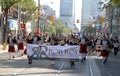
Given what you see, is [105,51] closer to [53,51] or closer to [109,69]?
[53,51]

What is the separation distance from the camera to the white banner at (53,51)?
24.0 metres

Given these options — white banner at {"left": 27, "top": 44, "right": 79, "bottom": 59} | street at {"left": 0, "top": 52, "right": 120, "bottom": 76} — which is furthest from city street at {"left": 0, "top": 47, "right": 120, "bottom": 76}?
white banner at {"left": 27, "top": 44, "right": 79, "bottom": 59}

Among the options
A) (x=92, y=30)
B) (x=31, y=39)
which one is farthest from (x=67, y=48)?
(x=92, y=30)

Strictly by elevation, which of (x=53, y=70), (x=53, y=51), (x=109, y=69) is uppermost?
(x=53, y=51)

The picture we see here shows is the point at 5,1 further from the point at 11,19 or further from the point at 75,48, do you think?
the point at 11,19

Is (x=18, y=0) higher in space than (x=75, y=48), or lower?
higher

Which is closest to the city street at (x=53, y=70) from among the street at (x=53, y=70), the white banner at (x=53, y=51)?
the street at (x=53, y=70)

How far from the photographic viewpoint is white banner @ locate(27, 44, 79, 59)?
78.7 ft

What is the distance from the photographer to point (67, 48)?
79.8ft

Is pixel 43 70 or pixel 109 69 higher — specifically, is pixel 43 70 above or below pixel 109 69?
above

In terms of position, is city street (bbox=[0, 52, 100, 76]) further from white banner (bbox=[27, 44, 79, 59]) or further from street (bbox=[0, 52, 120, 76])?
white banner (bbox=[27, 44, 79, 59])

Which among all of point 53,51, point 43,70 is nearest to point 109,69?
point 53,51

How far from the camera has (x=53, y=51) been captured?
24172 millimetres

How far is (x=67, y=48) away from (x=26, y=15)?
68638 millimetres
